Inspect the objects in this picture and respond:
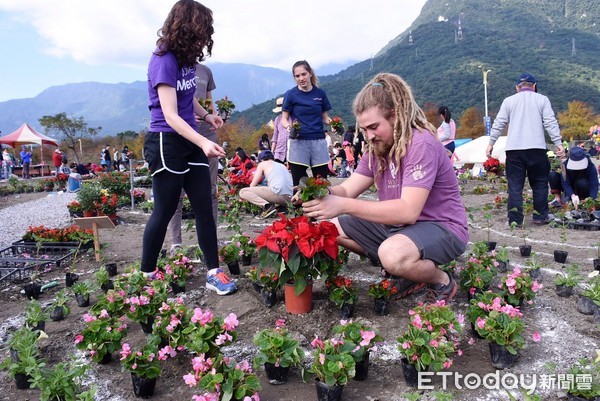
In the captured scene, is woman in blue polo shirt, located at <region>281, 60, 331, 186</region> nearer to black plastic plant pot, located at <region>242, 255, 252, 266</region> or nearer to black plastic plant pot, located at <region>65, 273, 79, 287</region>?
black plastic plant pot, located at <region>242, 255, 252, 266</region>

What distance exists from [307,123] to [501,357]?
3.38 m

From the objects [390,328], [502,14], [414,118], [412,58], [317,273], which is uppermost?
[502,14]

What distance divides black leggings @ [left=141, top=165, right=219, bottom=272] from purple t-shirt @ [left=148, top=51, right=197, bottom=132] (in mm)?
328

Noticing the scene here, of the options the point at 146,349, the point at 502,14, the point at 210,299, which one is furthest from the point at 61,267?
the point at 502,14

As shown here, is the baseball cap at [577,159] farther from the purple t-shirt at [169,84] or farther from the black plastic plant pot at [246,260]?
the purple t-shirt at [169,84]

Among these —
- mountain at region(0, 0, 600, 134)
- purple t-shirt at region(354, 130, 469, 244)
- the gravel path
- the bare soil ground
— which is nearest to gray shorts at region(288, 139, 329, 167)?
the bare soil ground

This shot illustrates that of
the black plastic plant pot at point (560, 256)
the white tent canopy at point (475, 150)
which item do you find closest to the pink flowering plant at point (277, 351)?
the black plastic plant pot at point (560, 256)

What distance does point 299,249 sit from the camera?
241cm

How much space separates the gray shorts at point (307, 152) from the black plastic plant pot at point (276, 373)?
307 cm

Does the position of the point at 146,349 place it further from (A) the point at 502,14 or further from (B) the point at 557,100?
(A) the point at 502,14

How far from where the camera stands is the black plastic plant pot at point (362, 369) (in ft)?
6.57

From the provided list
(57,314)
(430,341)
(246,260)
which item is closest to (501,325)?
(430,341)

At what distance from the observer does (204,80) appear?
4141 millimetres

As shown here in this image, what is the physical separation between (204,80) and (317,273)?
241 centimetres
